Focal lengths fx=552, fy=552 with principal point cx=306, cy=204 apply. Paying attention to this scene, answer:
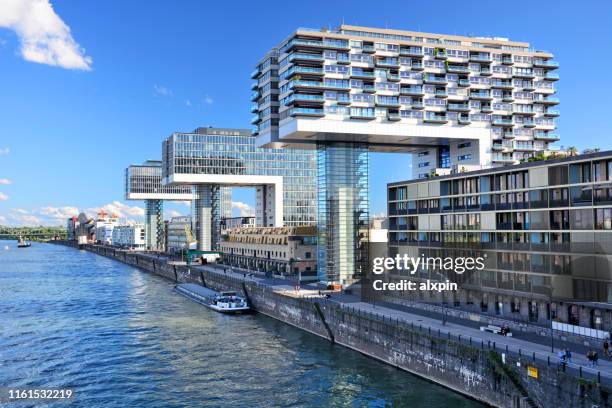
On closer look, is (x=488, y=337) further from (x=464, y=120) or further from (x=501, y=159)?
(x=464, y=120)

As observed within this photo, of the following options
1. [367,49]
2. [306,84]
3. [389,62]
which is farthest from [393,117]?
[306,84]

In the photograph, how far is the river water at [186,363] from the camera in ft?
150

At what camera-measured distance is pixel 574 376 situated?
35.4 metres

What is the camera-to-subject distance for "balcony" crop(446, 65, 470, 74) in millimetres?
100100

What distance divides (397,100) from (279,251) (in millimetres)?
46949

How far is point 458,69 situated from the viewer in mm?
100375

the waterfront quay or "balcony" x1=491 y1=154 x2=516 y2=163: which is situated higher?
"balcony" x1=491 y1=154 x2=516 y2=163

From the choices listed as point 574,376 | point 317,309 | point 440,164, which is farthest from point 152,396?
point 440,164

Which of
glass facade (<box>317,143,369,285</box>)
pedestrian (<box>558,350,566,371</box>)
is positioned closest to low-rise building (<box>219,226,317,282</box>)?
glass facade (<box>317,143,369,285</box>)

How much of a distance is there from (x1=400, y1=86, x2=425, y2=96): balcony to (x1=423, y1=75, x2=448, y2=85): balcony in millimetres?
1746

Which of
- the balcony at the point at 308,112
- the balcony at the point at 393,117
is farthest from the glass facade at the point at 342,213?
the balcony at the point at 393,117

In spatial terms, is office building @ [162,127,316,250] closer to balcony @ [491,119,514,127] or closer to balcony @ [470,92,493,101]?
balcony @ [470,92,493,101]

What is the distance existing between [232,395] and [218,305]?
148 feet

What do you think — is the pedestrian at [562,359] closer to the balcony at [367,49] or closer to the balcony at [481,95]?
the balcony at [367,49]
